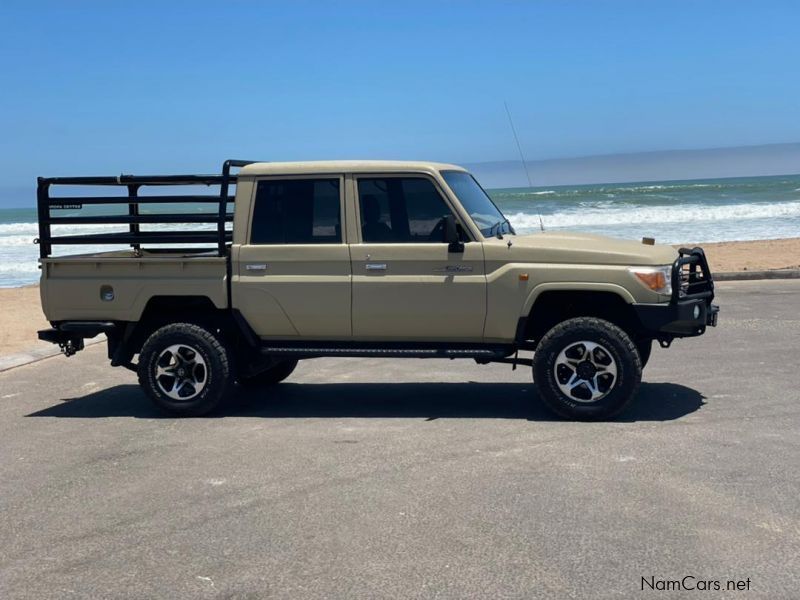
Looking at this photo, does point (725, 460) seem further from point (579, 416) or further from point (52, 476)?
point (52, 476)

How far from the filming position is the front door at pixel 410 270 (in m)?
6.99

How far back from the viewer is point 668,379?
8.31 metres

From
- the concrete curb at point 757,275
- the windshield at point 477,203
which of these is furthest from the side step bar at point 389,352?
the concrete curb at point 757,275

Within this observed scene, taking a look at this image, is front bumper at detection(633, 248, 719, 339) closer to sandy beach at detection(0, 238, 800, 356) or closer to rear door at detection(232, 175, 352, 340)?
rear door at detection(232, 175, 352, 340)

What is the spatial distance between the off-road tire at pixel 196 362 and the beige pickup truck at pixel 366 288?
11 mm

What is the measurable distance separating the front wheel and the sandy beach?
6970 millimetres

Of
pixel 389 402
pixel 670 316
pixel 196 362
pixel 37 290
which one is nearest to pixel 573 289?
pixel 670 316

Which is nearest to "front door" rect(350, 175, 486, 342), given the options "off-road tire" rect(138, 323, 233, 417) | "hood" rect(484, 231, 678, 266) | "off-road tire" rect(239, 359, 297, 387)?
"hood" rect(484, 231, 678, 266)

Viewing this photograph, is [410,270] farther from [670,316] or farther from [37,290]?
[37,290]

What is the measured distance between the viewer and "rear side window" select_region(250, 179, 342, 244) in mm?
7250

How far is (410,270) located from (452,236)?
452mm

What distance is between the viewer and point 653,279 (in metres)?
6.73

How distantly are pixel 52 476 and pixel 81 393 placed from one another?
2844 millimetres

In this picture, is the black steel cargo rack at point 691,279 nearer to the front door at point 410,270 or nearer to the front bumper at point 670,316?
the front bumper at point 670,316
